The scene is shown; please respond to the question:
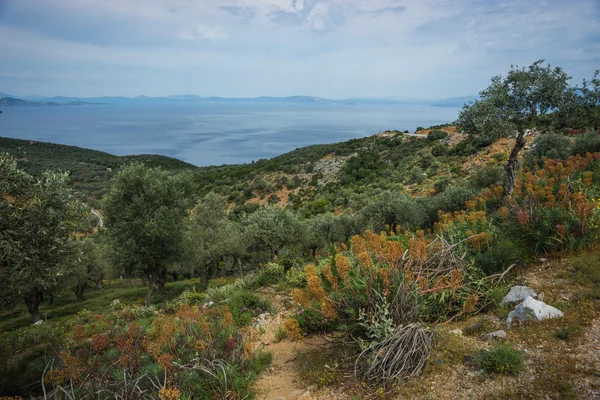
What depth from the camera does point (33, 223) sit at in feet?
20.6

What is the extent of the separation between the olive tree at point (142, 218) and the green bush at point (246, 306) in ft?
28.3

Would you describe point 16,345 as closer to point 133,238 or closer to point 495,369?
point 133,238

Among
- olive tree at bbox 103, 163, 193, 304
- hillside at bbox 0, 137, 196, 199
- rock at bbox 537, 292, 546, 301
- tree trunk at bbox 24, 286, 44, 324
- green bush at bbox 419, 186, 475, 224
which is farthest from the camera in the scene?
hillside at bbox 0, 137, 196, 199

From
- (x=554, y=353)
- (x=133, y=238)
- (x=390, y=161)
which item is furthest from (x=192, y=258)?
(x=390, y=161)

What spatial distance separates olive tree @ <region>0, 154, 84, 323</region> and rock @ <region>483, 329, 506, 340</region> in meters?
7.70

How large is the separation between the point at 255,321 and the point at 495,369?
5034mm

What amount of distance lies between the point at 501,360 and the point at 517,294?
1.92 meters

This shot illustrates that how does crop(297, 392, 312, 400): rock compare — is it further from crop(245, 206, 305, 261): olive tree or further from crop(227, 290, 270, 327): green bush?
crop(245, 206, 305, 261): olive tree

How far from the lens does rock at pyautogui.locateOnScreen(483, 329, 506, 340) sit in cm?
436

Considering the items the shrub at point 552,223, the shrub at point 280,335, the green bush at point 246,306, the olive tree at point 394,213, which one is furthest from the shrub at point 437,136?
the shrub at point 280,335

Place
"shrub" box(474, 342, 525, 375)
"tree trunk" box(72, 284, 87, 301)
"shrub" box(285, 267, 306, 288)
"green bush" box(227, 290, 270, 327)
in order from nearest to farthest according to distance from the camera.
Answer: "shrub" box(474, 342, 525, 375), "green bush" box(227, 290, 270, 327), "shrub" box(285, 267, 306, 288), "tree trunk" box(72, 284, 87, 301)

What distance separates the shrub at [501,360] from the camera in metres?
3.67

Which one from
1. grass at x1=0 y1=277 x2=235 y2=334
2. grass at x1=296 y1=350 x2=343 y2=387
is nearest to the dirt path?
grass at x1=296 y1=350 x2=343 y2=387

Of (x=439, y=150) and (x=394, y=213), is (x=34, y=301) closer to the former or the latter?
(x=394, y=213)
